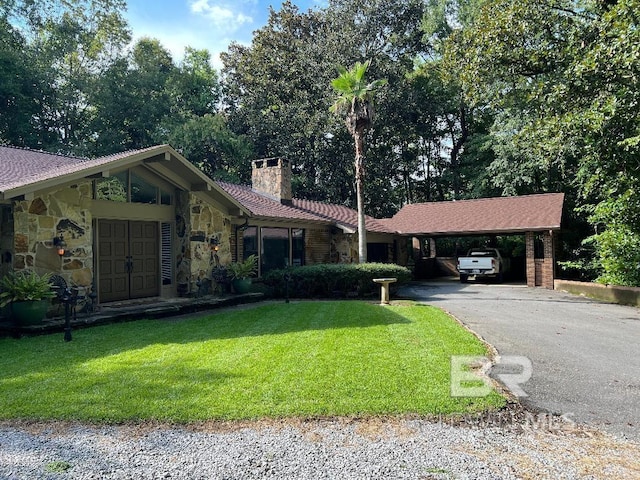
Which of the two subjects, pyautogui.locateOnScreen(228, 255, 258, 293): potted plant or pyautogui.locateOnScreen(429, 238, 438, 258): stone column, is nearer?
pyautogui.locateOnScreen(228, 255, 258, 293): potted plant

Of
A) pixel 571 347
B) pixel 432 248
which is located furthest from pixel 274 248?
pixel 432 248

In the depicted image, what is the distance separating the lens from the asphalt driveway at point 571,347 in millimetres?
4441

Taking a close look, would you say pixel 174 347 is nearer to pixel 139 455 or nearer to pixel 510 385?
pixel 139 455

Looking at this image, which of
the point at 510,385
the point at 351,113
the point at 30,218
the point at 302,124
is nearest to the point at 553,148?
the point at 351,113

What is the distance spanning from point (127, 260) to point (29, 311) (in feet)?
10.0

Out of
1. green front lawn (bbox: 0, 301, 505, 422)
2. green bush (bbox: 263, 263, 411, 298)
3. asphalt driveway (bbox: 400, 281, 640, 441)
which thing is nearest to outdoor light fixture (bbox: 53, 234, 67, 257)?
green front lawn (bbox: 0, 301, 505, 422)

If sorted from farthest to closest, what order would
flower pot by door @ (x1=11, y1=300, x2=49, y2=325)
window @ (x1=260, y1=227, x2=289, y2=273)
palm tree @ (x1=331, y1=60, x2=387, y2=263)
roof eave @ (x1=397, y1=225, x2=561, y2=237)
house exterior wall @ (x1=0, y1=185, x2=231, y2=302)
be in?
roof eave @ (x1=397, y1=225, x2=561, y2=237), palm tree @ (x1=331, y1=60, x2=387, y2=263), window @ (x1=260, y1=227, x2=289, y2=273), house exterior wall @ (x1=0, y1=185, x2=231, y2=302), flower pot by door @ (x1=11, y1=300, x2=49, y2=325)

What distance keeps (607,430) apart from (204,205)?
34.3 feet

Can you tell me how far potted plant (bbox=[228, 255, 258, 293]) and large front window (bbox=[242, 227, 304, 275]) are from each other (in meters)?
1.13

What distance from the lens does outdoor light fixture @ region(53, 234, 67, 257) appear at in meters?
8.79

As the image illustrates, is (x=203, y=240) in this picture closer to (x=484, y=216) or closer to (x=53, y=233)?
(x=53, y=233)

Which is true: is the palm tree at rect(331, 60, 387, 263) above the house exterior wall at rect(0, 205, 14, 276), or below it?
above

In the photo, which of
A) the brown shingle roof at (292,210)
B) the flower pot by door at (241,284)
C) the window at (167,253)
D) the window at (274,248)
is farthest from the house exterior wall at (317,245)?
the window at (167,253)

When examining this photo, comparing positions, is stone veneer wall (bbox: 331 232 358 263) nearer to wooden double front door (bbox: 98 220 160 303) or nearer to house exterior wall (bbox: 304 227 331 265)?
house exterior wall (bbox: 304 227 331 265)
